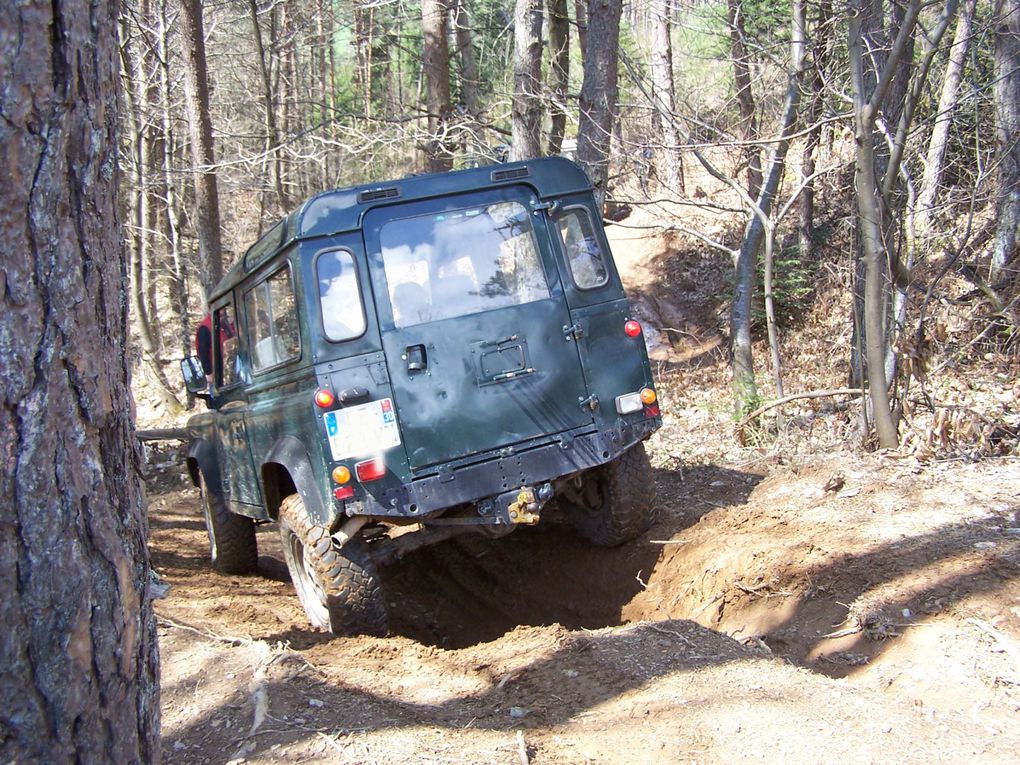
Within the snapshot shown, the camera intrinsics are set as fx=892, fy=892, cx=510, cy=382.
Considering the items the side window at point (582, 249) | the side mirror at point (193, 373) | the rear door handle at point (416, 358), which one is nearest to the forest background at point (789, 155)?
the side window at point (582, 249)

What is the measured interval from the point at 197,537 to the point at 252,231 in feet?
47.3

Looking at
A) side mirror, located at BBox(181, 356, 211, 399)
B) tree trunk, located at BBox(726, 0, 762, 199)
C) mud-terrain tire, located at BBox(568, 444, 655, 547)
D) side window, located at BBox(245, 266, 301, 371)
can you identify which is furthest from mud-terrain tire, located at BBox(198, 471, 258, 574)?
tree trunk, located at BBox(726, 0, 762, 199)

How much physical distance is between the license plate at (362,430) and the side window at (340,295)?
1.39 feet

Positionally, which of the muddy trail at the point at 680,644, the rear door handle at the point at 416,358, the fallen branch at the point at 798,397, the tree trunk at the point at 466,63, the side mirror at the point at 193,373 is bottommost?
the muddy trail at the point at 680,644

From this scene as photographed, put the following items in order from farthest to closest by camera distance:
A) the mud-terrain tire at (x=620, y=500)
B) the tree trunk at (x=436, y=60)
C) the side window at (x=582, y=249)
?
1. the tree trunk at (x=436, y=60)
2. the mud-terrain tire at (x=620, y=500)
3. the side window at (x=582, y=249)

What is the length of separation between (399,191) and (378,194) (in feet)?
0.42

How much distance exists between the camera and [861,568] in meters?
5.07

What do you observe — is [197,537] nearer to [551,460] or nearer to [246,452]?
[246,452]

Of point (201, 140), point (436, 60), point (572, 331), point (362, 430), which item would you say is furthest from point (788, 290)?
point (362, 430)

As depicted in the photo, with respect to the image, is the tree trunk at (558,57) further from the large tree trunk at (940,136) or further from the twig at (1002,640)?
the twig at (1002,640)

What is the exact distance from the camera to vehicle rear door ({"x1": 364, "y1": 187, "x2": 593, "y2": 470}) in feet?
16.5

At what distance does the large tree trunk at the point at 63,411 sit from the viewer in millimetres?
1808

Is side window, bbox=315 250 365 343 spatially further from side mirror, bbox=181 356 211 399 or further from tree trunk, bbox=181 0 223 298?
tree trunk, bbox=181 0 223 298

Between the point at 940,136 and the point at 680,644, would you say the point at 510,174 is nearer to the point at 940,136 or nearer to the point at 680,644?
the point at 680,644
